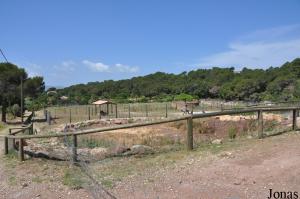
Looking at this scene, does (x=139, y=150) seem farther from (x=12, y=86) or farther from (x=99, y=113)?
(x=99, y=113)

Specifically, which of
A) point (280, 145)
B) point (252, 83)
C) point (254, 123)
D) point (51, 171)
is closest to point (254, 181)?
point (280, 145)

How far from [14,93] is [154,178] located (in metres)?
33.7

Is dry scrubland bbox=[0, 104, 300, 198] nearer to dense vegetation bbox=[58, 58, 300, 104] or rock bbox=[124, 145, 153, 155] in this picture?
rock bbox=[124, 145, 153, 155]

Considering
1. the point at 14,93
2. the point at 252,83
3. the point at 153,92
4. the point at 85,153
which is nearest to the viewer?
the point at 85,153

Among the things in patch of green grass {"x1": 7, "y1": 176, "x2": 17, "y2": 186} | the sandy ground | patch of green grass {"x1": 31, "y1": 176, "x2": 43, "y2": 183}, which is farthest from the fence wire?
patch of green grass {"x1": 7, "y1": 176, "x2": 17, "y2": 186}

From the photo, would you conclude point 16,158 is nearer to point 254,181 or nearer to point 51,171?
point 51,171

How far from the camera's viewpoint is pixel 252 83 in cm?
8394

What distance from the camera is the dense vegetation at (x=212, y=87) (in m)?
73.5

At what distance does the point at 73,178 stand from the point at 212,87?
9468 centimetres

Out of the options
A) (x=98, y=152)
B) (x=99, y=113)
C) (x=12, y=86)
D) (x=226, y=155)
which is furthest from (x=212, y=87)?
(x=226, y=155)

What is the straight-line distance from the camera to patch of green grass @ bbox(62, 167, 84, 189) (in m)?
8.20

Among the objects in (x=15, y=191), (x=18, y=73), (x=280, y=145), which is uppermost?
(x=18, y=73)

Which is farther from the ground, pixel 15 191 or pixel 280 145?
pixel 280 145

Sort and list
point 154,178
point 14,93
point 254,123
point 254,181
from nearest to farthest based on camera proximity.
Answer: point 254,181 → point 154,178 → point 254,123 → point 14,93
